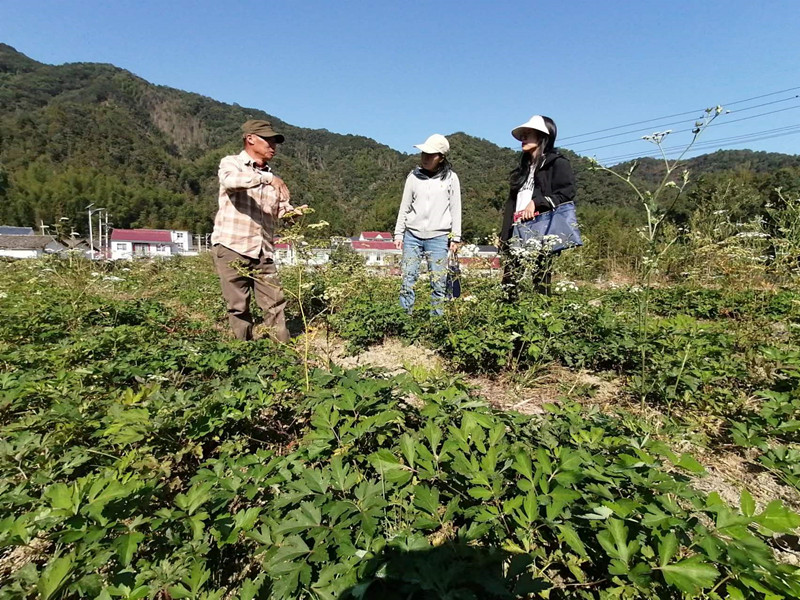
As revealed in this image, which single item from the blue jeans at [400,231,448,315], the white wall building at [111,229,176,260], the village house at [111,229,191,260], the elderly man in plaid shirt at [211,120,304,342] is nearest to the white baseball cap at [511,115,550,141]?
the blue jeans at [400,231,448,315]

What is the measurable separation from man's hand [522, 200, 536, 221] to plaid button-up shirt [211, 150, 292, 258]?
2242mm

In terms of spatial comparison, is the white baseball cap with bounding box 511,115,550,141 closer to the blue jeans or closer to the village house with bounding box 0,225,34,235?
the blue jeans

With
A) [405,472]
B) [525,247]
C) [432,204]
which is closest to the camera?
[405,472]

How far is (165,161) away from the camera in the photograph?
384ft

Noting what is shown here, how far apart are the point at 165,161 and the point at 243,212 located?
140409 millimetres

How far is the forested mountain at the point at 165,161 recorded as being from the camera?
221 ft

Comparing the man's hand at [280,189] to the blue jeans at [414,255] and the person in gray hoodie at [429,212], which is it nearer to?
the person in gray hoodie at [429,212]

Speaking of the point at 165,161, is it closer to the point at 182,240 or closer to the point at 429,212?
the point at 182,240

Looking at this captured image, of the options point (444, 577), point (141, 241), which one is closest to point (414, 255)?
point (444, 577)

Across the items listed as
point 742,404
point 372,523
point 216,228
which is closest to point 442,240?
point 216,228

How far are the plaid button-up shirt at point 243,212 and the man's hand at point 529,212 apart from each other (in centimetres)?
224

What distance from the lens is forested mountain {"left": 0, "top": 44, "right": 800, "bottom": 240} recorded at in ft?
221

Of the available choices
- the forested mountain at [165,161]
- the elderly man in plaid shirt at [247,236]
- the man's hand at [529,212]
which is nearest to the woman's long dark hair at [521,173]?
the man's hand at [529,212]

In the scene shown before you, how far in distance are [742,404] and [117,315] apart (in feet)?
16.7
